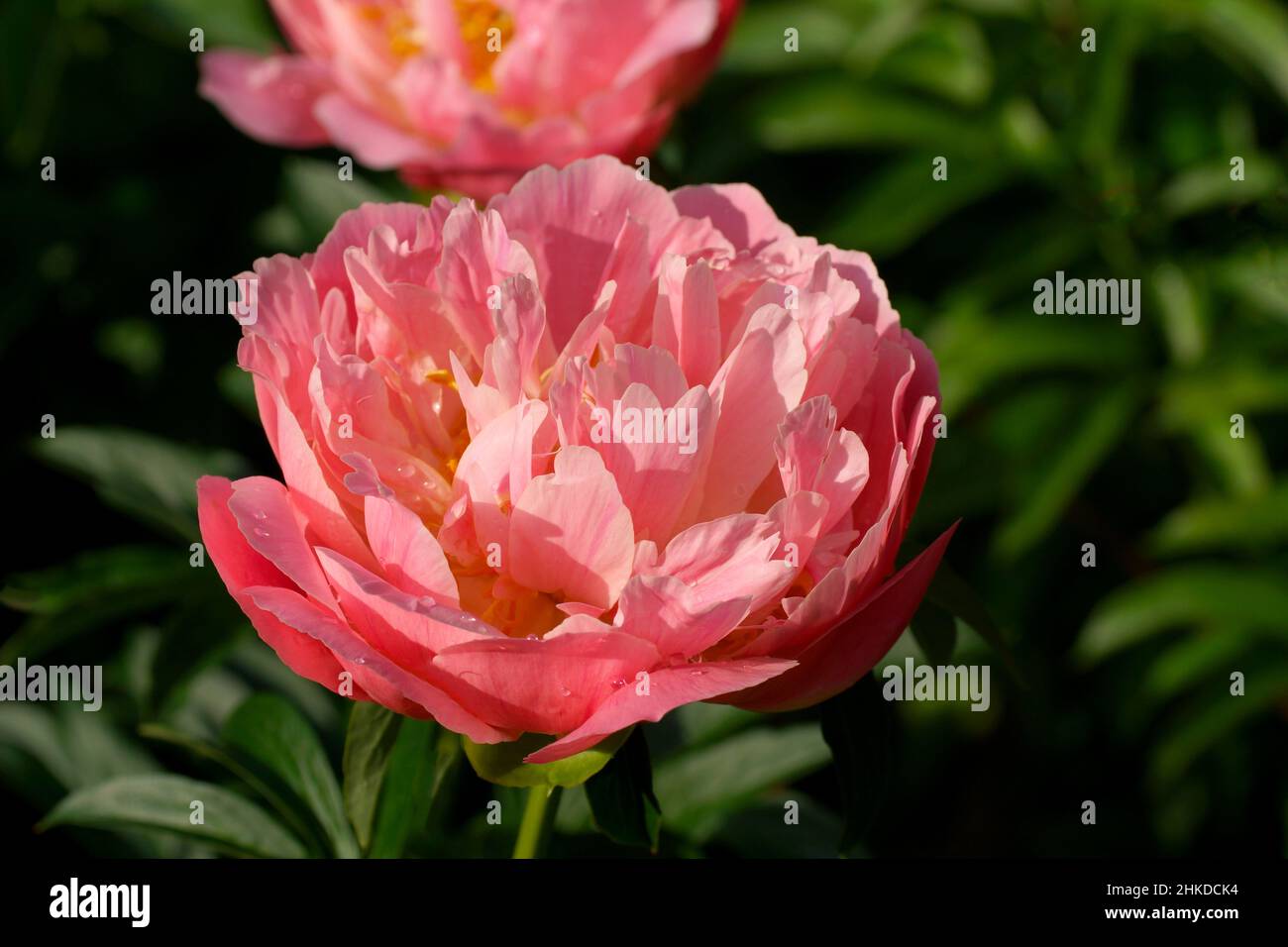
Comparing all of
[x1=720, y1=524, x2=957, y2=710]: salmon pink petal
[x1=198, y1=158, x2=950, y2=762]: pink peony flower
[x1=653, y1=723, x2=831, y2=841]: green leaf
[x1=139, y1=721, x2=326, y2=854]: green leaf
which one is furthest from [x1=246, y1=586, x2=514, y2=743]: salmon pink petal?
[x1=653, y1=723, x2=831, y2=841]: green leaf

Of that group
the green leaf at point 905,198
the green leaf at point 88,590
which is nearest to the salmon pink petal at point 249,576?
the green leaf at point 88,590

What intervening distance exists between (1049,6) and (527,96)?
62cm

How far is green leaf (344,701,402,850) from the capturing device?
1.84ft

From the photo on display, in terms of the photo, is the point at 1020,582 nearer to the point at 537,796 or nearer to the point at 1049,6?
the point at 1049,6

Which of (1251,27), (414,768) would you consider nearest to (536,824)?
(414,768)

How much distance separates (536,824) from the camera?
0.60 m

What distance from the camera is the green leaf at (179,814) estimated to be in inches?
Answer: 26.1

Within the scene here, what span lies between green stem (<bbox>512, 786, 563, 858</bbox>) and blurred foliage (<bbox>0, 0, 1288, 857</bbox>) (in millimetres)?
288

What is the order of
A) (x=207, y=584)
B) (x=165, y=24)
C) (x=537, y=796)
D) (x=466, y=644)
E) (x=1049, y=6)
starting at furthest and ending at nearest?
(x=1049, y=6), (x=165, y=24), (x=207, y=584), (x=537, y=796), (x=466, y=644)

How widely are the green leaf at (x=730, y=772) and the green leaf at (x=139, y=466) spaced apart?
37cm

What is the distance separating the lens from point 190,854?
2.81ft

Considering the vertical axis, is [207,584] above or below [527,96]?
below

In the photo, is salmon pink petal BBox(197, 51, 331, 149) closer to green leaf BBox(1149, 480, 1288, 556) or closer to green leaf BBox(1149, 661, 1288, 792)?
green leaf BBox(1149, 480, 1288, 556)
